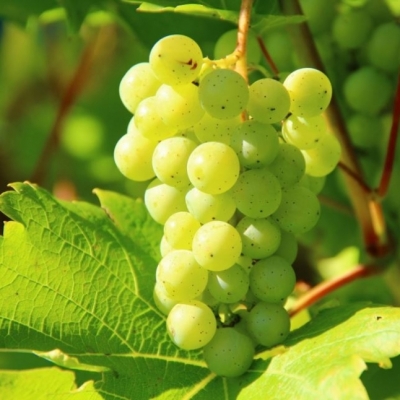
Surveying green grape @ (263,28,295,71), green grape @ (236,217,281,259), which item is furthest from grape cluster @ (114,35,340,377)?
green grape @ (263,28,295,71)

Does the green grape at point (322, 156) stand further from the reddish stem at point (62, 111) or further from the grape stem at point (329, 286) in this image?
the reddish stem at point (62, 111)

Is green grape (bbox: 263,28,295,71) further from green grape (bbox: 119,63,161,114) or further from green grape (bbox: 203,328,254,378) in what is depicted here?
green grape (bbox: 203,328,254,378)

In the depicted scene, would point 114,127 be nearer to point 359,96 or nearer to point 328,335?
point 359,96

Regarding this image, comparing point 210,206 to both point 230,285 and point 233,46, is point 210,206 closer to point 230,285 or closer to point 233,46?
point 230,285

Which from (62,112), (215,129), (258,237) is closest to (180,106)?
(215,129)

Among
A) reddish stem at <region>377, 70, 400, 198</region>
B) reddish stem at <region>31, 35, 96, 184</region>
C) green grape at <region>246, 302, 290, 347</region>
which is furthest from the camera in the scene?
reddish stem at <region>31, 35, 96, 184</region>
